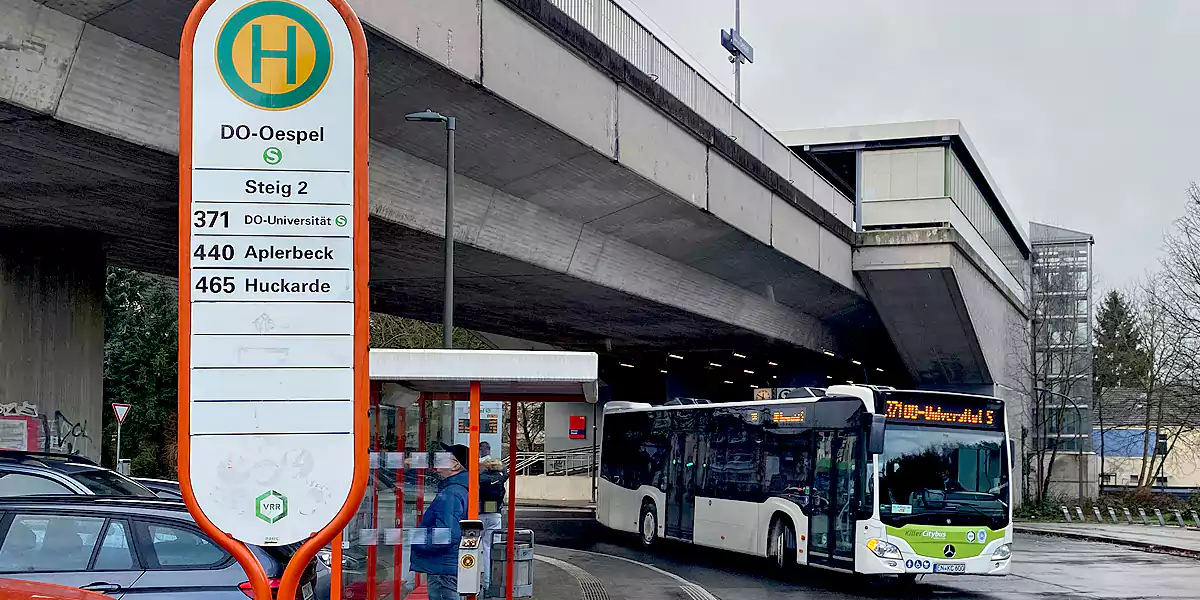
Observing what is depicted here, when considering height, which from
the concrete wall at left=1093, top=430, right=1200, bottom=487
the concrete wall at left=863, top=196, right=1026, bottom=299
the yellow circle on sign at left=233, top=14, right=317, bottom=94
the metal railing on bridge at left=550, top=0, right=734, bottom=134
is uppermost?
the metal railing on bridge at left=550, top=0, right=734, bottom=134

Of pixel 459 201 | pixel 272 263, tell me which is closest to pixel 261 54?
pixel 272 263

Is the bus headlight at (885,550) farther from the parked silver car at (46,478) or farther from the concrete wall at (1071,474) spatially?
the concrete wall at (1071,474)

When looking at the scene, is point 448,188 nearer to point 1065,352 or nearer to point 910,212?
point 910,212

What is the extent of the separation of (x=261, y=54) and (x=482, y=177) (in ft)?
44.1

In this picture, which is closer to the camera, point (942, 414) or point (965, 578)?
point (942, 414)

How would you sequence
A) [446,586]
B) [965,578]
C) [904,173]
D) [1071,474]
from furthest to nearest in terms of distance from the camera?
[1071,474]
[904,173]
[965,578]
[446,586]

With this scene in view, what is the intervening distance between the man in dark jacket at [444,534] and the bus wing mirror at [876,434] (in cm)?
809

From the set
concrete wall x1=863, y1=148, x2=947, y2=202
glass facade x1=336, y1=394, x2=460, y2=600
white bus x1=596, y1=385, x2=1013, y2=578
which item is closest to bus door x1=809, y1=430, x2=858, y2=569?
white bus x1=596, y1=385, x2=1013, y2=578

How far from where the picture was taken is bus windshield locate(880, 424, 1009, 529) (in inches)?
688

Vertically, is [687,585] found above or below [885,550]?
below

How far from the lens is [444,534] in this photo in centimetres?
1055

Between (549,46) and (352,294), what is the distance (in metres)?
11.4

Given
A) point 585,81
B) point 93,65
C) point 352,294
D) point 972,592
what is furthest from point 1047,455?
point 352,294

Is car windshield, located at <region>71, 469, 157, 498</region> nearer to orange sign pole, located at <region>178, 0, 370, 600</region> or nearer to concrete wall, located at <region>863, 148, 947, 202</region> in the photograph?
orange sign pole, located at <region>178, 0, 370, 600</region>
